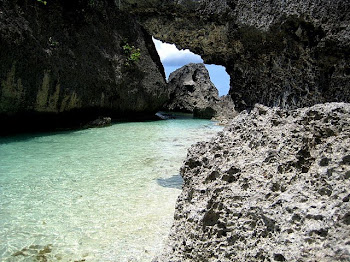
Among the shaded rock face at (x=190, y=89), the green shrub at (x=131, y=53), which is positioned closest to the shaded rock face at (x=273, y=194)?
the green shrub at (x=131, y=53)

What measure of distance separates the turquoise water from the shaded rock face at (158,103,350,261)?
122 centimetres

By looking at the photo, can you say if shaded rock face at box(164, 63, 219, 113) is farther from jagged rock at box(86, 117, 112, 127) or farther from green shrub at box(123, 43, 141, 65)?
jagged rock at box(86, 117, 112, 127)

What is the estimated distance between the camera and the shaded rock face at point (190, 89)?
22172 mm

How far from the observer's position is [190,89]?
22.6 m

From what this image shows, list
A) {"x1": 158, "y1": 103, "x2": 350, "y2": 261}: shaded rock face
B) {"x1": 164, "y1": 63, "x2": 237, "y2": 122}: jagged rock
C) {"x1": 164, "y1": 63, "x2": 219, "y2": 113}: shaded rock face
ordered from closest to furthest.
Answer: {"x1": 158, "y1": 103, "x2": 350, "y2": 261}: shaded rock face
{"x1": 164, "y1": 63, "x2": 237, "y2": 122}: jagged rock
{"x1": 164, "y1": 63, "x2": 219, "y2": 113}: shaded rock face

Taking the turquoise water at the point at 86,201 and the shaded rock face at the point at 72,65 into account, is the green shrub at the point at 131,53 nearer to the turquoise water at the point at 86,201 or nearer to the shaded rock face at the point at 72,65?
the shaded rock face at the point at 72,65

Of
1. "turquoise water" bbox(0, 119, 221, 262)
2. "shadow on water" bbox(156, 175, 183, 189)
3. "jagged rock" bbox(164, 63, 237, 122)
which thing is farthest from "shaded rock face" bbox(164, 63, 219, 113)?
"shadow on water" bbox(156, 175, 183, 189)

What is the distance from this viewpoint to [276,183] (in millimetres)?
1747

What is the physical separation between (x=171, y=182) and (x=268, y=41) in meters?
2.79

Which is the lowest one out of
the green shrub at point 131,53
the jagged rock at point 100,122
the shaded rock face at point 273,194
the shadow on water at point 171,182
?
the shadow on water at point 171,182

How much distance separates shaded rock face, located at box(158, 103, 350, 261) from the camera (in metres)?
1.38

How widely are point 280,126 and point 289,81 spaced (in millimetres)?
1564

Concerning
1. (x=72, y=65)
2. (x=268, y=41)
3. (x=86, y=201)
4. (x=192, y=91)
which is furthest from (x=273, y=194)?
(x=192, y=91)

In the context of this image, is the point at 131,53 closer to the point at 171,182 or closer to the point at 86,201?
the point at 171,182
